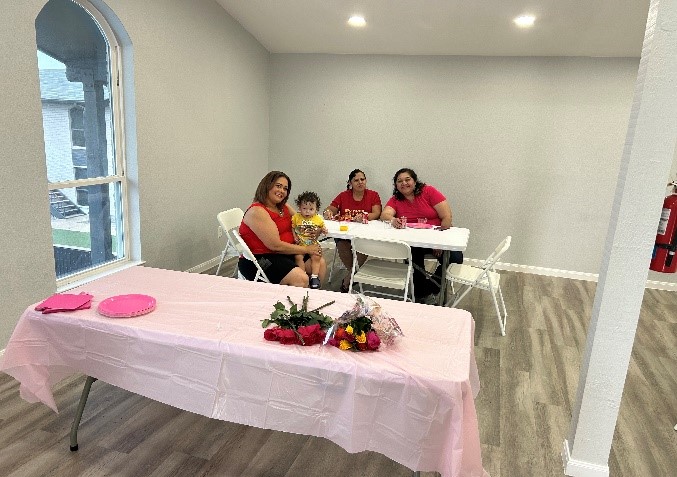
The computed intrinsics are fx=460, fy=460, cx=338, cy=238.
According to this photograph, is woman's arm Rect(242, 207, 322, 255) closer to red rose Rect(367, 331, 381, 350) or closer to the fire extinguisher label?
red rose Rect(367, 331, 381, 350)

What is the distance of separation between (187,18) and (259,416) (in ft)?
12.2

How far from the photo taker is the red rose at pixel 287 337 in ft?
5.58

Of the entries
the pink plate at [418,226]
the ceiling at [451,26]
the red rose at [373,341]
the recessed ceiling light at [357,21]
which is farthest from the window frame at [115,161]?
the red rose at [373,341]

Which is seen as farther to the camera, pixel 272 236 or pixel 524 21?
pixel 524 21

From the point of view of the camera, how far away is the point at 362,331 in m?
1.69

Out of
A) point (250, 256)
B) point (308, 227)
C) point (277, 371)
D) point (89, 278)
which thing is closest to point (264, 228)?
point (250, 256)

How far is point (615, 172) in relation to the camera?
5.12m

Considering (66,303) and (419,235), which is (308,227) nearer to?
(419,235)

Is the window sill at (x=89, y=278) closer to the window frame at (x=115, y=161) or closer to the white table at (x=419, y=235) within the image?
the window frame at (x=115, y=161)

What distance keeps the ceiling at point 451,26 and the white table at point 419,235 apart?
6.35ft

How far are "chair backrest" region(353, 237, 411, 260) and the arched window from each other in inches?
79.7

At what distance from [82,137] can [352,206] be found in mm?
2512

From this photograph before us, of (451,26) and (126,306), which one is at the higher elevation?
(451,26)

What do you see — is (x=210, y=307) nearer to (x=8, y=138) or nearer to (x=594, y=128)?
(x=8, y=138)
